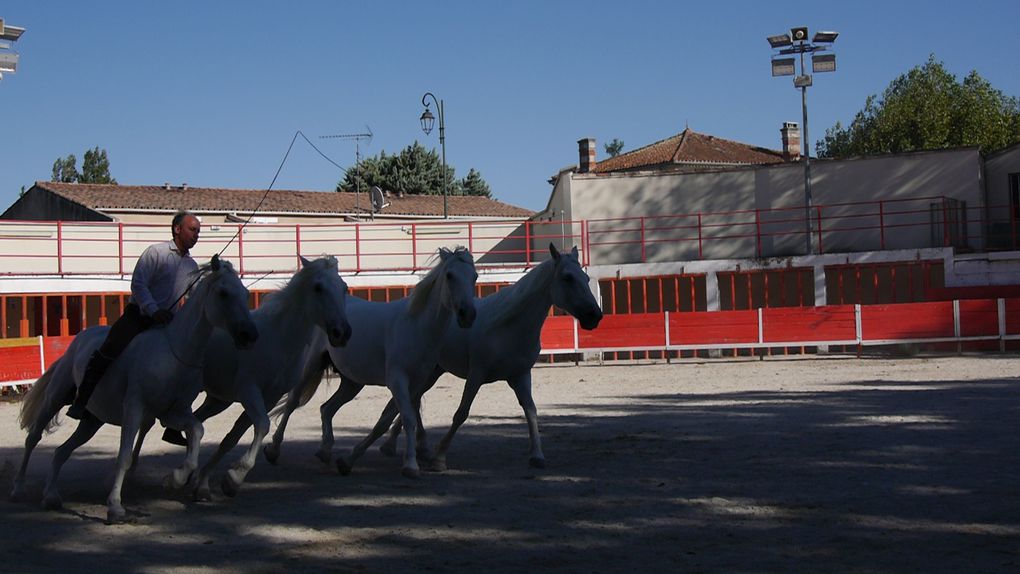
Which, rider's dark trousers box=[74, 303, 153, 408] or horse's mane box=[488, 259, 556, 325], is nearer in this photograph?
rider's dark trousers box=[74, 303, 153, 408]

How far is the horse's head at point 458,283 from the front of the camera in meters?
9.21

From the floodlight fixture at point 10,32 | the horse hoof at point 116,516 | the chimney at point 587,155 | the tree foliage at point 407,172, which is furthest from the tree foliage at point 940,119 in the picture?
the horse hoof at point 116,516

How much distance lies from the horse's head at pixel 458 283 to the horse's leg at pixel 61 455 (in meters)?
2.92

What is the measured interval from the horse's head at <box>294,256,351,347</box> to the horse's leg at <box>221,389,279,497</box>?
728mm

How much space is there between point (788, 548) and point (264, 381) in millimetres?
4294

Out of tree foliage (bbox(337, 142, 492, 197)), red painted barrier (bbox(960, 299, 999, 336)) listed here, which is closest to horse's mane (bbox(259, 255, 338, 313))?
red painted barrier (bbox(960, 299, 999, 336))

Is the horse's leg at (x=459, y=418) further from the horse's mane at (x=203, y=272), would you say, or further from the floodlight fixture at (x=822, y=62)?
the floodlight fixture at (x=822, y=62)

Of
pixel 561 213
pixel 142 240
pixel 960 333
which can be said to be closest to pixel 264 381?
pixel 960 333

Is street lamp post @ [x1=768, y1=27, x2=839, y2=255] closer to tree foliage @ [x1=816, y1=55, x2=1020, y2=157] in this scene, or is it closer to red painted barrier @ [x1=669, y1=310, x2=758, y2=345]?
red painted barrier @ [x1=669, y1=310, x2=758, y2=345]

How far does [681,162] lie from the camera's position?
54.3 m

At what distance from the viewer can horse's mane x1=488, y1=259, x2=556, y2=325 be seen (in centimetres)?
1024

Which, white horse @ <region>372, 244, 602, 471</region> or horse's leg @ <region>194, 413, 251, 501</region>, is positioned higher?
white horse @ <region>372, 244, 602, 471</region>

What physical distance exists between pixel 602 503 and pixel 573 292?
2.46 m

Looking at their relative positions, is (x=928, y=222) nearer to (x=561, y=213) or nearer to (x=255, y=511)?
(x=561, y=213)
